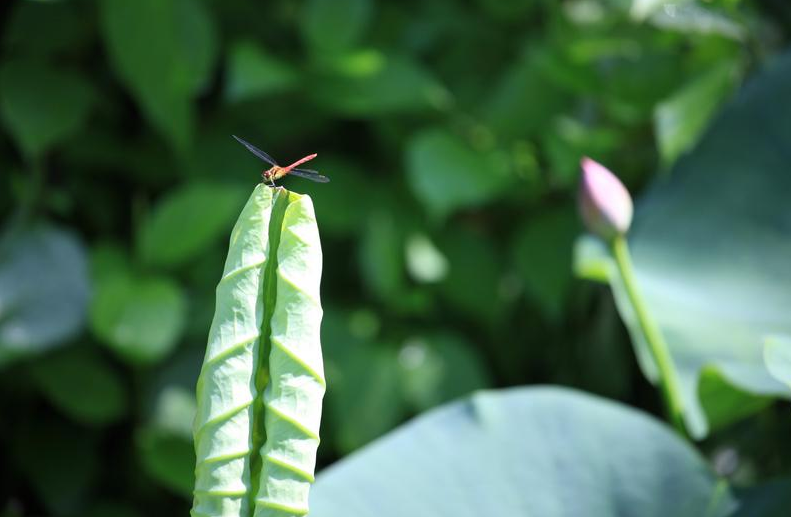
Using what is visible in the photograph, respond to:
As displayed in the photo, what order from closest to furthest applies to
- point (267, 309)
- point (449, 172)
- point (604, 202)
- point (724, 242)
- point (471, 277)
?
point (267, 309), point (604, 202), point (724, 242), point (449, 172), point (471, 277)

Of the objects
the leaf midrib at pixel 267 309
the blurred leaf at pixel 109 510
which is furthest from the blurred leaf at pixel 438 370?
the leaf midrib at pixel 267 309

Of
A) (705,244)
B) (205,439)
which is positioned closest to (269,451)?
(205,439)

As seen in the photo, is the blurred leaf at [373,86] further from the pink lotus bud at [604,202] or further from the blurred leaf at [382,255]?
the pink lotus bud at [604,202]

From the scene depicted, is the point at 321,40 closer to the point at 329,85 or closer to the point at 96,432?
the point at 329,85

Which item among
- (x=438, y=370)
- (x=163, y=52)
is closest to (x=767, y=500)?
(x=438, y=370)

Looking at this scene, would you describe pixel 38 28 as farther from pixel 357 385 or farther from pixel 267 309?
pixel 267 309

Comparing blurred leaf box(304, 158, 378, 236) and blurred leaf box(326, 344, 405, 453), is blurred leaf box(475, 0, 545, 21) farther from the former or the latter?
blurred leaf box(326, 344, 405, 453)
